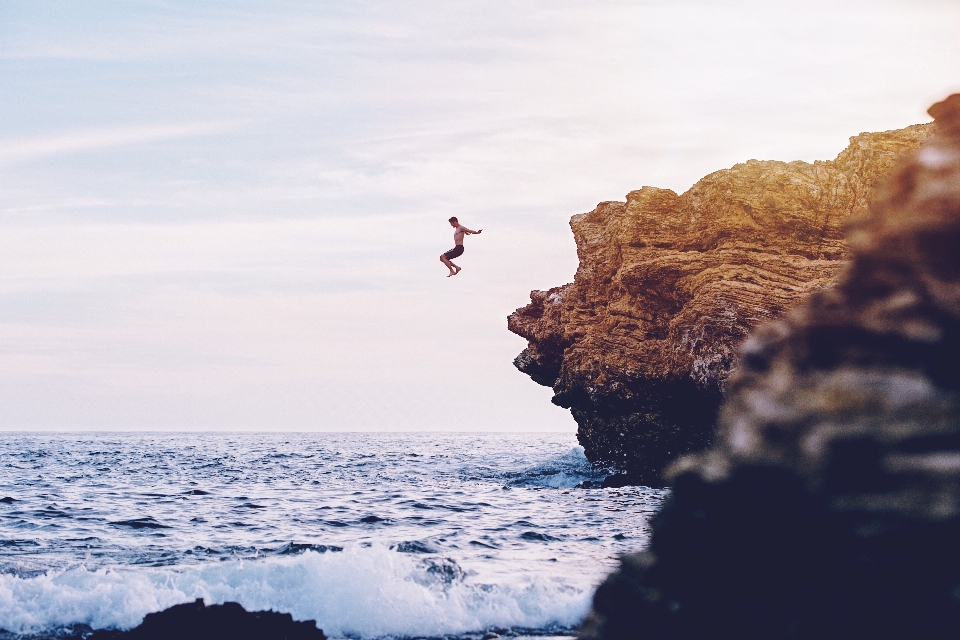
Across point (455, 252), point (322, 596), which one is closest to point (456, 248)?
point (455, 252)

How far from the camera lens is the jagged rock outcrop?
106 ft

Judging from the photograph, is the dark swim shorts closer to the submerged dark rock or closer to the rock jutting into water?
the submerged dark rock

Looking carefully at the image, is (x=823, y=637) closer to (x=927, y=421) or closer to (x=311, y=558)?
(x=927, y=421)

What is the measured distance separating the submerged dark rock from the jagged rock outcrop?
74.7 feet

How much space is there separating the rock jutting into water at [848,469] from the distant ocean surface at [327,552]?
8.07m

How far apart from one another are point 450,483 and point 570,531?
719 inches

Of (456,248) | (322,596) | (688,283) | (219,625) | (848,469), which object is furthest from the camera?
(688,283)

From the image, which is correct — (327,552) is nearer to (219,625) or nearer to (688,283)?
(219,625)

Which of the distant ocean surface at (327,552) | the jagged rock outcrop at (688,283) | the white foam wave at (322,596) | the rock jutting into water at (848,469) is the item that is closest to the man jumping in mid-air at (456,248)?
the distant ocean surface at (327,552)

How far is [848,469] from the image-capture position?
489 centimetres

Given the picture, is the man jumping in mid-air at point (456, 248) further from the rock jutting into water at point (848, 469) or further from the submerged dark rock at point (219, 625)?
the rock jutting into water at point (848, 469)

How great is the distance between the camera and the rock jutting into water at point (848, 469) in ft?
15.2

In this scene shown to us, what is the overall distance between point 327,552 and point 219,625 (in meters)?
5.60

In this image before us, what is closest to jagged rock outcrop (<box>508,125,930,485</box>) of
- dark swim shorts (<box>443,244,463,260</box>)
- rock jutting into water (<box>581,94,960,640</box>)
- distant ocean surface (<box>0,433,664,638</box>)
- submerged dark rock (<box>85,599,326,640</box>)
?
distant ocean surface (<box>0,433,664,638</box>)
